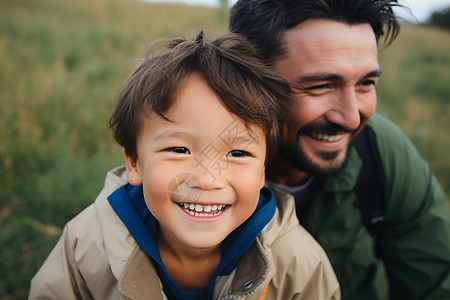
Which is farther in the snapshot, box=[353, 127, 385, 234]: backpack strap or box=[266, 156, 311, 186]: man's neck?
box=[266, 156, 311, 186]: man's neck

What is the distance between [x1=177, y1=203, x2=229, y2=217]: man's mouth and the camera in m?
1.34

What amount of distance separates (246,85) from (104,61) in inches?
203

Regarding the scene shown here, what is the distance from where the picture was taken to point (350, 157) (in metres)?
2.12

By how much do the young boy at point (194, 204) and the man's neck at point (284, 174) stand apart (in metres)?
0.47

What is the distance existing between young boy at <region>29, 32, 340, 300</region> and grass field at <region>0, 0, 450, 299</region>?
452 mm

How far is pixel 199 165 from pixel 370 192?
1.33 m

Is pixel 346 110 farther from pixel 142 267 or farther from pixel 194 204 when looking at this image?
pixel 142 267

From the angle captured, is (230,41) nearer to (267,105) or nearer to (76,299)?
(267,105)

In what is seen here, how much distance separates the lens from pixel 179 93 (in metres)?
1.30

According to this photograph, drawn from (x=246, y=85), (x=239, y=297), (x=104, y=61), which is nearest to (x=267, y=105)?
(x=246, y=85)

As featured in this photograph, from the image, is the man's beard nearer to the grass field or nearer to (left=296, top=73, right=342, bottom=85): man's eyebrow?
(left=296, top=73, right=342, bottom=85): man's eyebrow

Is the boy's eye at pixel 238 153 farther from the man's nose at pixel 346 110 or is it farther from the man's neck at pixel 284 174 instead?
the man's neck at pixel 284 174

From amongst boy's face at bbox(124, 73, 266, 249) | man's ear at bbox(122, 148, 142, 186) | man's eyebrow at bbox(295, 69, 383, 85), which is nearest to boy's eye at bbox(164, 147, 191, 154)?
boy's face at bbox(124, 73, 266, 249)

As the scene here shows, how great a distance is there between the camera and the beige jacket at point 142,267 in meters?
1.47
